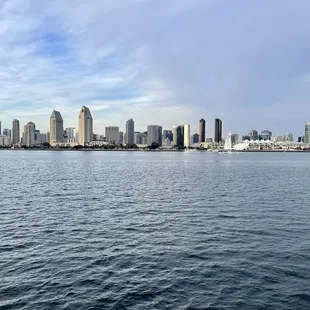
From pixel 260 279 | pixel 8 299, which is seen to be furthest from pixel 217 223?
pixel 8 299

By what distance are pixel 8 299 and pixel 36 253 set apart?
7.01 m

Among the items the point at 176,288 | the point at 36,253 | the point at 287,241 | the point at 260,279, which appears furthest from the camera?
the point at 287,241

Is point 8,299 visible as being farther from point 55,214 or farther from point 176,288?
point 55,214

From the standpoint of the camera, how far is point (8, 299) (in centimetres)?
1698

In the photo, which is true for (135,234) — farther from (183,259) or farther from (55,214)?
(55,214)

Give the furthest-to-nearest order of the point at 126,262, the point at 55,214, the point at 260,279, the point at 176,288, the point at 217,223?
the point at 55,214 → the point at 217,223 → the point at 126,262 → the point at 260,279 → the point at 176,288

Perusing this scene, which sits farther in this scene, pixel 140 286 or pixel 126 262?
pixel 126 262

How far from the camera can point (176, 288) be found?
725 inches

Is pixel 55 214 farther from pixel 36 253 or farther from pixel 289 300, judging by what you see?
pixel 289 300

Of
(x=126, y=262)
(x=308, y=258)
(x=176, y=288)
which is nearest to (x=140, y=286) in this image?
(x=176, y=288)

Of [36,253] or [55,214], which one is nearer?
[36,253]

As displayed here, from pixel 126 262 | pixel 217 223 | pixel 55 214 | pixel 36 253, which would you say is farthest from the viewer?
pixel 55 214

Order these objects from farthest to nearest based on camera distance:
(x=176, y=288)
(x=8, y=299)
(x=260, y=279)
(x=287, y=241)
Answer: (x=287, y=241), (x=260, y=279), (x=176, y=288), (x=8, y=299)

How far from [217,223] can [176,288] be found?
15.9m
